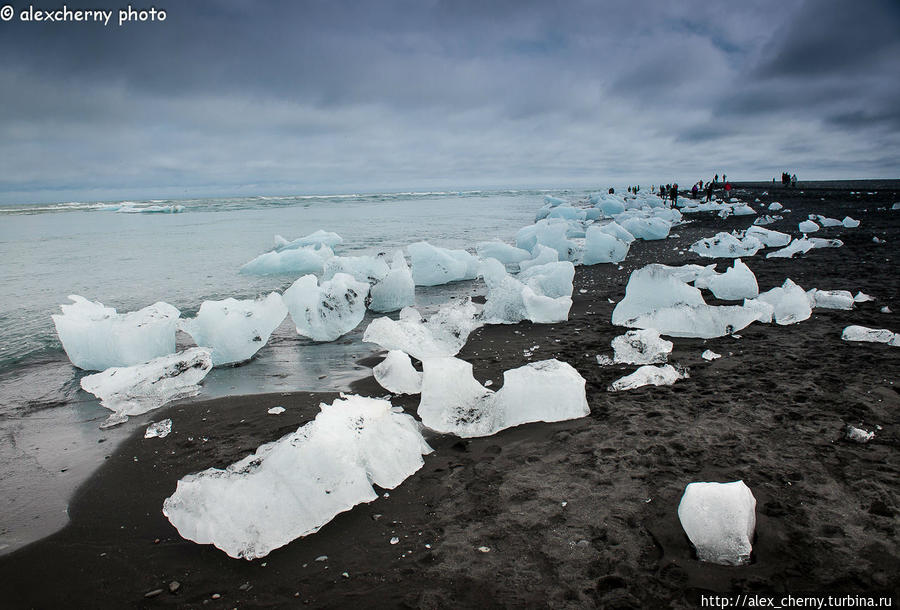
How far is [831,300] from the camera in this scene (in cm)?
430

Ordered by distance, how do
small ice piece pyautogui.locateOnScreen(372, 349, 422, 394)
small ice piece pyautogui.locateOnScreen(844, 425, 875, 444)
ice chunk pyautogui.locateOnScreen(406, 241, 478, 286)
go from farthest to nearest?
ice chunk pyautogui.locateOnScreen(406, 241, 478, 286) → small ice piece pyautogui.locateOnScreen(372, 349, 422, 394) → small ice piece pyautogui.locateOnScreen(844, 425, 875, 444)

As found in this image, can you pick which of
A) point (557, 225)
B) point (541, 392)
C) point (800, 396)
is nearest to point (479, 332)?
point (541, 392)

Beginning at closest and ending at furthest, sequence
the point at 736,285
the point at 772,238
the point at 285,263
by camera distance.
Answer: the point at 736,285 → the point at 285,263 → the point at 772,238

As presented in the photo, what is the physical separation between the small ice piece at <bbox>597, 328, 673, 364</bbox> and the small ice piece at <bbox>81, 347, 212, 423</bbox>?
2826 millimetres

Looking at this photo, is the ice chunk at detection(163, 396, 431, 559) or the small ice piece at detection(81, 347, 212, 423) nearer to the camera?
the ice chunk at detection(163, 396, 431, 559)

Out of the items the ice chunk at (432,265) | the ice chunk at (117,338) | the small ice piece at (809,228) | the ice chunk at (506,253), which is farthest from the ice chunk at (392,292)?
the small ice piece at (809,228)

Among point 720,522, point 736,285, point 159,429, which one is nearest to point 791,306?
point 736,285

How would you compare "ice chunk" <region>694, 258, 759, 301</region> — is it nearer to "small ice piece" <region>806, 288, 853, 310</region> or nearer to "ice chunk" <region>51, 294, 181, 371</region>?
"small ice piece" <region>806, 288, 853, 310</region>

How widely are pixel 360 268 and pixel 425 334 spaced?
2521mm

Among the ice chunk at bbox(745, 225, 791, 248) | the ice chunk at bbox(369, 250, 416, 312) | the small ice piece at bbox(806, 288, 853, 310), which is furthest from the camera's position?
the ice chunk at bbox(745, 225, 791, 248)

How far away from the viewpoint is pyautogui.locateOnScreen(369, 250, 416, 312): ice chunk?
5414mm

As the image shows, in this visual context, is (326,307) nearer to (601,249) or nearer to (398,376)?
(398,376)

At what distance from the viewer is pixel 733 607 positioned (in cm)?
136

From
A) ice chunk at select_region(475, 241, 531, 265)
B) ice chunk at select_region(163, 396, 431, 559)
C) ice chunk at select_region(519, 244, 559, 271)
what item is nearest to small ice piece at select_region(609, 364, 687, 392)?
ice chunk at select_region(163, 396, 431, 559)
